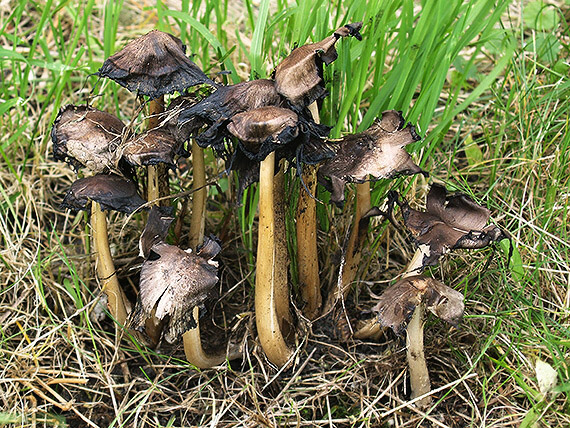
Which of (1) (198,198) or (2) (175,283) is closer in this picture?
(2) (175,283)

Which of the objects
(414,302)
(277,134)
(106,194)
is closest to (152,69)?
(106,194)

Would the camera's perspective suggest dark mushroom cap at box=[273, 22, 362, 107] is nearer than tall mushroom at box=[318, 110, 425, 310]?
Yes

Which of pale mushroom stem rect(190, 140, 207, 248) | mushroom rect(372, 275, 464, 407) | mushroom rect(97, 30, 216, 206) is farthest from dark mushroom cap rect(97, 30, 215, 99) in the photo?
mushroom rect(372, 275, 464, 407)

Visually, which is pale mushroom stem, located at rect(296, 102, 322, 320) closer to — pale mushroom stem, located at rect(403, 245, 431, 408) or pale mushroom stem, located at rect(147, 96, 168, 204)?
pale mushroom stem, located at rect(403, 245, 431, 408)

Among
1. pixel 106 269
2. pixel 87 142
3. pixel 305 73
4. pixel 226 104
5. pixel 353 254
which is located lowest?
pixel 106 269

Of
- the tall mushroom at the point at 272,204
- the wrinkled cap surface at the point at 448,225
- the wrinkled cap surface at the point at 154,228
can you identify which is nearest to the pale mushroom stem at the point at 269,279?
Answer: the tall mushroom at the point at 272,204

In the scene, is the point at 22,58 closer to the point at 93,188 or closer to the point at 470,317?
the point at 93,188

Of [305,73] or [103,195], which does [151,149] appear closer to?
[103,195]

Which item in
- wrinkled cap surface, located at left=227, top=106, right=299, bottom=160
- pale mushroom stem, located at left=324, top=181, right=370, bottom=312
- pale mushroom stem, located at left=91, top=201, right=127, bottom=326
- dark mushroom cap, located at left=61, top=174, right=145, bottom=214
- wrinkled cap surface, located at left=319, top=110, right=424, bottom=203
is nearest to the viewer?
wrinkled cap surface, located at left=227, top=106, right=299, bottom=160
